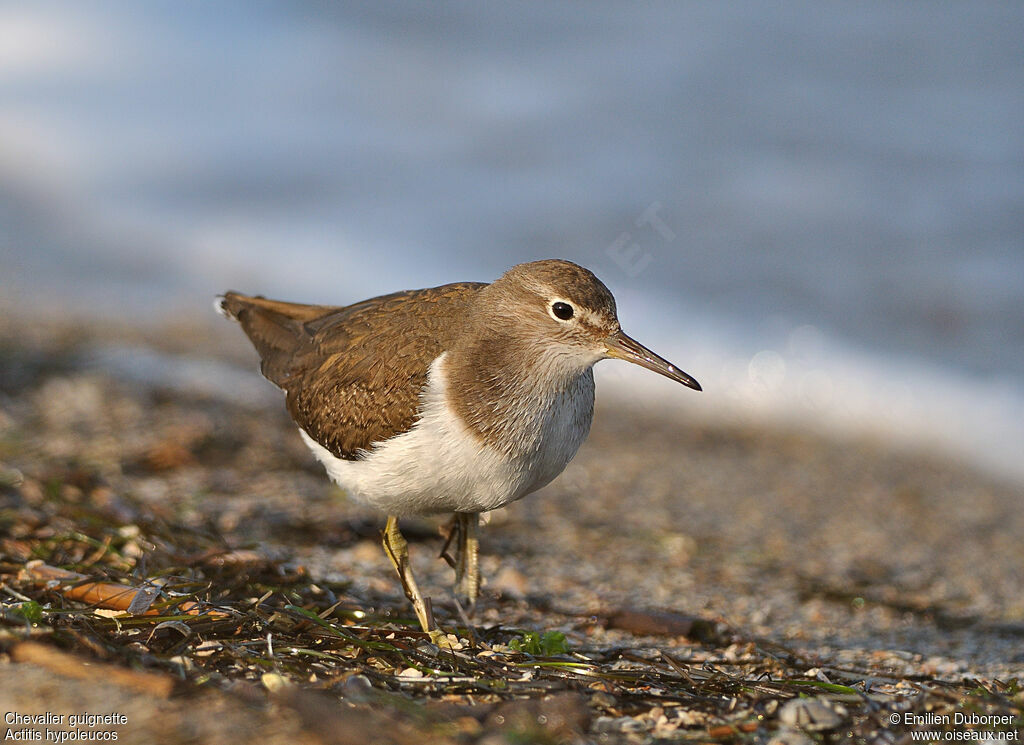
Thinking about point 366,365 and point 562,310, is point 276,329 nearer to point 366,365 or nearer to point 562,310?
point 366,365

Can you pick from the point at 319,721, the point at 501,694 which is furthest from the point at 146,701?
the point at 501,694

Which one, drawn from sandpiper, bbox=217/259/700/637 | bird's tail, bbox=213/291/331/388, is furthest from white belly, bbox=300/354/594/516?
bird's tail, bbox=213/291/331/388

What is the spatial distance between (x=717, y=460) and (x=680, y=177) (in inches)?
236

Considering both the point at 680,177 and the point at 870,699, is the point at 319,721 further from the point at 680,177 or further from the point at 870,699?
the point at 680,177

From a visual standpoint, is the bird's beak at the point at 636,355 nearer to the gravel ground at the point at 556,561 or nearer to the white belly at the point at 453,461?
the white belly at the point at 453,461

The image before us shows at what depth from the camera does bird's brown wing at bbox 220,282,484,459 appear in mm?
4297

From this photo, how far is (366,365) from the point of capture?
14.7ft

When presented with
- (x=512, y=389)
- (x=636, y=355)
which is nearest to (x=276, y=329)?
(x=512, y=389)

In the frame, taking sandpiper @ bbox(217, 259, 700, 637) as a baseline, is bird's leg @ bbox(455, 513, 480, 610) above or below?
below

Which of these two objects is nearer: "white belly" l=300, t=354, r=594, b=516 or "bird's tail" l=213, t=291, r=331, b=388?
"white belly" l=300, t=354, r=594, b=516

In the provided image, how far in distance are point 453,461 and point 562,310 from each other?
841 millimetres

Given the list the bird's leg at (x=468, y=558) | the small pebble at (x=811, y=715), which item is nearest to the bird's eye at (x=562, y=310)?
the bird's leg at (x=468, y=558)

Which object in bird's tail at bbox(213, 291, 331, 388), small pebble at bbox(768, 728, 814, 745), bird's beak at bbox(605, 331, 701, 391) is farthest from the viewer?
bird's tail at bbox(213, 291, 331, 388)

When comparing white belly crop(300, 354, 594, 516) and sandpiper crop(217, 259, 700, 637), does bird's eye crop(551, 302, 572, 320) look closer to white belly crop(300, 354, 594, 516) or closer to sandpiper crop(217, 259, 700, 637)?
sandpiper crop(217, 259, 700, 637)
